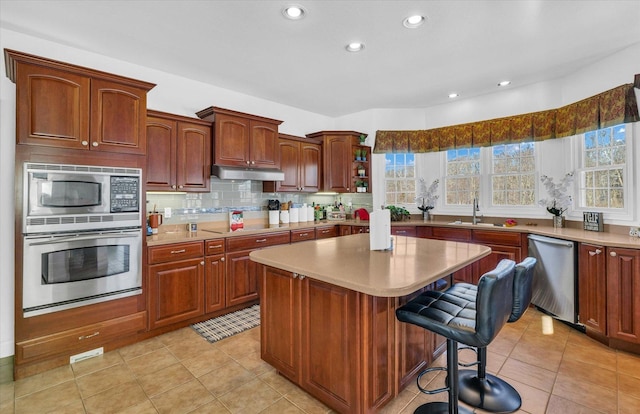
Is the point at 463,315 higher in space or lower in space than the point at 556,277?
higher

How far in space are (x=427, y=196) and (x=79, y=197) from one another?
4.32 meters

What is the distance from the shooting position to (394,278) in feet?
4.94

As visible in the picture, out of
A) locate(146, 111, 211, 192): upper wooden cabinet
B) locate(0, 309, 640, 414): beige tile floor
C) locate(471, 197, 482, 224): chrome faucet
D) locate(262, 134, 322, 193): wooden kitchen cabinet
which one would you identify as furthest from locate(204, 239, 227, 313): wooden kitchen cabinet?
locate(471, 197, 482, 224): chrome faucet

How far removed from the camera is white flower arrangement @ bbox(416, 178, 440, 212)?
4730 millimetres

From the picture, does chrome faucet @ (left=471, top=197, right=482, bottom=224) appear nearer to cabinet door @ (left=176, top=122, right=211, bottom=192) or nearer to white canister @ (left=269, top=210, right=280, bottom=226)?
white canister @ (left=269, top=210, right=280, bottom=226)

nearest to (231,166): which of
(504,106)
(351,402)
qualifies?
(351,402)

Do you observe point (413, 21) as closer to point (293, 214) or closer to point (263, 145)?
point (263, 145)

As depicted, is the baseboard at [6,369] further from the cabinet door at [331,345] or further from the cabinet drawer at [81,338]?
the cabinet door at [331,345]

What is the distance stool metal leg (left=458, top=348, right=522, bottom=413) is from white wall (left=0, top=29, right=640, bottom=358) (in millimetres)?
3116

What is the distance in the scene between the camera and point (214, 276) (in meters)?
3.24

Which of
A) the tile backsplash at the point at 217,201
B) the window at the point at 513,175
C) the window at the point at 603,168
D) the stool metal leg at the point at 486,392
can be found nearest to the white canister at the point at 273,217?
the tile backsplash at the point at 217,201

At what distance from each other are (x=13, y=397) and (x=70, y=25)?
2826 millimetres

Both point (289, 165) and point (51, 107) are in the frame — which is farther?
point (289, 165)

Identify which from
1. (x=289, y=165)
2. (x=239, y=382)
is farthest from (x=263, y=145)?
(x=239, y=382)
